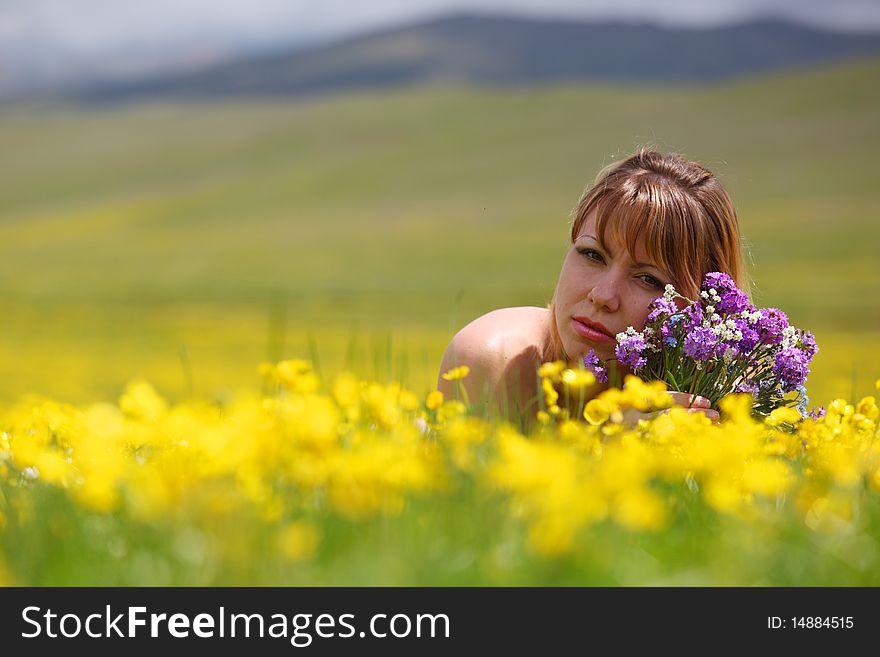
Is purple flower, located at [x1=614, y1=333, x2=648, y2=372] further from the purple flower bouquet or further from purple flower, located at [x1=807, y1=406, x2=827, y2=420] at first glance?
purple flower, located at [x1=807, y1=406, x2=827, y2=420]

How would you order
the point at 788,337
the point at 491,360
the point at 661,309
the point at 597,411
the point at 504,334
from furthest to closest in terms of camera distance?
the point at 504,334 < the point at 491,360 < the point at 788,337 < the point at 661,309 < the point at 597,411

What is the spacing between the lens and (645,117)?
295ft

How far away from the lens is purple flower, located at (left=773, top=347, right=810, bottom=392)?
Answer: 12.2 feet

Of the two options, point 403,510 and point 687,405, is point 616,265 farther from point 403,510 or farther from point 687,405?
point 403,510

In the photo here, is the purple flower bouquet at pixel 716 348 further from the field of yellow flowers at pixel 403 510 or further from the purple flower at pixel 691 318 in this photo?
the field of yellow flowers at pixel 403 510

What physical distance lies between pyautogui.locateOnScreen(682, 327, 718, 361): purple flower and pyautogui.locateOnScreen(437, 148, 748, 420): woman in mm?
360

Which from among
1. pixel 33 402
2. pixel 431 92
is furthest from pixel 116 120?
pixel 33 402

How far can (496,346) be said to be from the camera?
4113mm

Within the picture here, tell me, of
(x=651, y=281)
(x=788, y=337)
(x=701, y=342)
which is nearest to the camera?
(x=701, y=342)

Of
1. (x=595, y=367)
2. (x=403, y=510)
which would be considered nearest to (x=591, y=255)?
(x=595, y=367)

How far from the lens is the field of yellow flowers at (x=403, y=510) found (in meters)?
1.74

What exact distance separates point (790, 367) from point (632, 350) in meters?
0.61

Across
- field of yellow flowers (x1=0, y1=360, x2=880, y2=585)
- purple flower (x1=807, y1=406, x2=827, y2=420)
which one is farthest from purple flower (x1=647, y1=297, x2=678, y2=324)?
field of yellow flowers (x1=0, y1=360, x2=880, y2=585)

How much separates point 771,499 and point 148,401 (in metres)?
1.42
